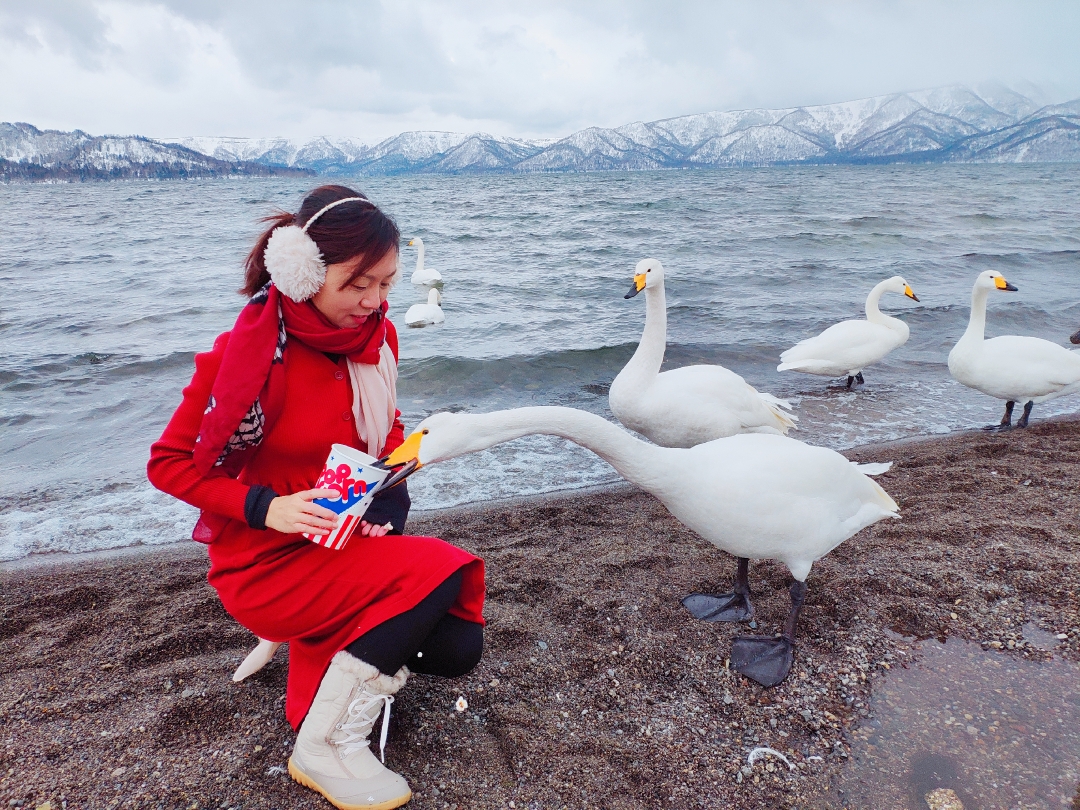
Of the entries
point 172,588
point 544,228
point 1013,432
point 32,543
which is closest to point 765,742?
point 172,588

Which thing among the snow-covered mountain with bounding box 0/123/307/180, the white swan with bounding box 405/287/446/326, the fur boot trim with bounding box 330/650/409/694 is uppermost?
the snow-covered mountain with bounding box 0/123/307/180

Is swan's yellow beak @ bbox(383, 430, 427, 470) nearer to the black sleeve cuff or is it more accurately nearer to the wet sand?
the black sleeve cuff

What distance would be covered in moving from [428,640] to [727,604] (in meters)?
1.83

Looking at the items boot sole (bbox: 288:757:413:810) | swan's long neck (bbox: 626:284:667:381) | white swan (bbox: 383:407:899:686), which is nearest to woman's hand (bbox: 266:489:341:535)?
white swan (bbox: 383:407:899:686)

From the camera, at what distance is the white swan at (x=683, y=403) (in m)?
5.17

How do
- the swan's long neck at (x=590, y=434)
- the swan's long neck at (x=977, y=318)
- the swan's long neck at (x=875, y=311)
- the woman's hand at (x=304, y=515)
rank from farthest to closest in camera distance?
the swan's long neck at (x=875, y=311), the swan's long neck at (x=977, y=318), the swan's long neck at (x=590, y=434), the woman's hand at (x=304, y=515)

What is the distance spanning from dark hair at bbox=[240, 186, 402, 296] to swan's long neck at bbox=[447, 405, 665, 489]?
0.86m

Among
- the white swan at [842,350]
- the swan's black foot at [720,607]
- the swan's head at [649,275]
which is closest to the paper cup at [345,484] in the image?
the swan's black foot at [720,607]

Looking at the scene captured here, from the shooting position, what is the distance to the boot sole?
2246mm

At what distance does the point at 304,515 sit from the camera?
2027 millimetres

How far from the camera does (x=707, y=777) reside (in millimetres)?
2467

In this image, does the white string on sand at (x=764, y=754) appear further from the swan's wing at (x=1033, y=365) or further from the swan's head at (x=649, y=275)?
the swan's wing at (x=1033, y=365)

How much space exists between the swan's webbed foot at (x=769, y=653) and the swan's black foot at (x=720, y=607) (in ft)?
0.68

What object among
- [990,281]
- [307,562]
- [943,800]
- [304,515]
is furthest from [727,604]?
[990,281]
